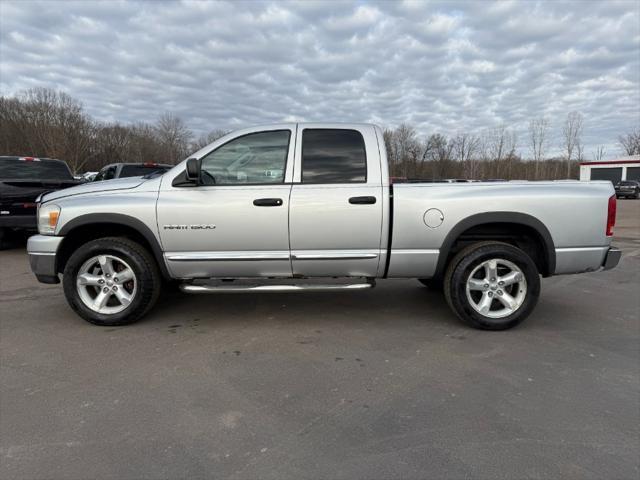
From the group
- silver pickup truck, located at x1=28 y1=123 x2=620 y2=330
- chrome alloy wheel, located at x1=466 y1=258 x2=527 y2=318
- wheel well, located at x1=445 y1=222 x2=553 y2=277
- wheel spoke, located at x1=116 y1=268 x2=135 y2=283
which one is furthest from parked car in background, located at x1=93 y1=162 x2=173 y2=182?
chrome alloy wheel, located at x1=466 y1=258 x2=527 y2=318

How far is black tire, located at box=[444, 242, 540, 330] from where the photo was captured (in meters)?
4.04

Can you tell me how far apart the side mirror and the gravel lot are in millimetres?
1504

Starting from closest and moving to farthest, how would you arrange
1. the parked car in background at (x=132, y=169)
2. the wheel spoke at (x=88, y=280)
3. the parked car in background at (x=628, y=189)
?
the wheel spoke at (x=88, y=280) → the parked car in background at (x=132, y=169) → the parked car in background at (x=628, y=189)

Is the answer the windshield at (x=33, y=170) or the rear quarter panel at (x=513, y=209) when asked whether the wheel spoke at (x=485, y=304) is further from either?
→ the windshield at (x=33, y=170)

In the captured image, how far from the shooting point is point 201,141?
265 feet

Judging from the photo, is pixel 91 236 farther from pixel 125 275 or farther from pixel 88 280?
pixel 125 275

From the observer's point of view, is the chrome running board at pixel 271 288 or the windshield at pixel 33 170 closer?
the chrome running board at pixel 271 288

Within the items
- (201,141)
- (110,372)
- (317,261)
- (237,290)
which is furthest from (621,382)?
(201,141)

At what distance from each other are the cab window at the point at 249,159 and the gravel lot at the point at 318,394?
1522 millimetres

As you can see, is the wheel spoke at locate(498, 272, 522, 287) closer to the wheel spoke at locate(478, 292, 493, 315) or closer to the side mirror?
the wheel spoke at locate(478, 292, 493, 315)

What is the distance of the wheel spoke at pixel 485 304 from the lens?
410 centimetres

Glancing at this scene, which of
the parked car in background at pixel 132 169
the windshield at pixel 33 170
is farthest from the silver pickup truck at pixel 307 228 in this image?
the parked car in background at pixel 132 169

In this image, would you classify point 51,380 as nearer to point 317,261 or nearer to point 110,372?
point 110,372

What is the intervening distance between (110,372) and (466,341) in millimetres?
3079
